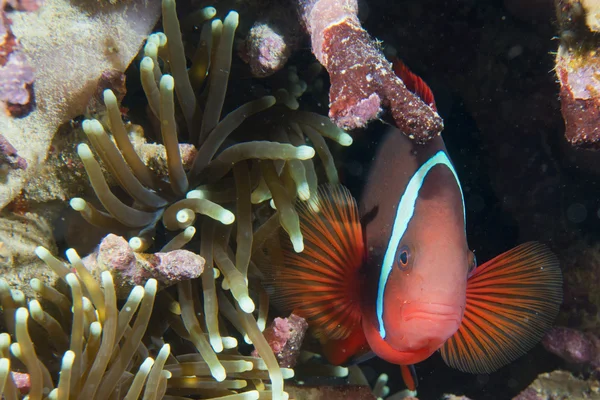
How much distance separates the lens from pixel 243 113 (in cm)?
203

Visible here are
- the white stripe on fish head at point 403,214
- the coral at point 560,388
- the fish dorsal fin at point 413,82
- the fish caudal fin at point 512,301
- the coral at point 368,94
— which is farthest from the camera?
the coral at point 560,388

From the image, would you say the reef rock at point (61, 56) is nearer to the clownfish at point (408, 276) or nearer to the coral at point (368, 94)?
the coral at point (368, 94)

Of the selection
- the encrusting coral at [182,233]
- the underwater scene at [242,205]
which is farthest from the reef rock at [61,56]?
the encrusting coral at [182,233]

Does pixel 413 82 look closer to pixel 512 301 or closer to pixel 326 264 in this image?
pixel 326 264

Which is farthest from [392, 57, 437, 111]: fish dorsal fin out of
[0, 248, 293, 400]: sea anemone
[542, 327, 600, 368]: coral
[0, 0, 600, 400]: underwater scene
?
[542, 327, 600, 368]: coral

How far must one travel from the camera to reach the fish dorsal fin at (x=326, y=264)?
2182 millimetres

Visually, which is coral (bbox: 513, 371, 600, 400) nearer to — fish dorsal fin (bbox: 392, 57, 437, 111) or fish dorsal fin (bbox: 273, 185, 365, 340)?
fish dorsal fin (bbox: 273, 185, 365, 340)

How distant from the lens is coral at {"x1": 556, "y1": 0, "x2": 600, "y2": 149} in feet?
5.22

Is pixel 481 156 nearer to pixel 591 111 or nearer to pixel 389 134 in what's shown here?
pixel 389 134

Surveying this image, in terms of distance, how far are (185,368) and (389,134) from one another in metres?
1.43

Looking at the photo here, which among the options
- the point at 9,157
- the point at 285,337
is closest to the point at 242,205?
the point at 285,337

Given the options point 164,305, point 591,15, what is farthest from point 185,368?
point 591,15

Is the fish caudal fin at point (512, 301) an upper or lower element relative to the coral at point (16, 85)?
lower

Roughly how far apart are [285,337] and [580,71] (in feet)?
5.14
